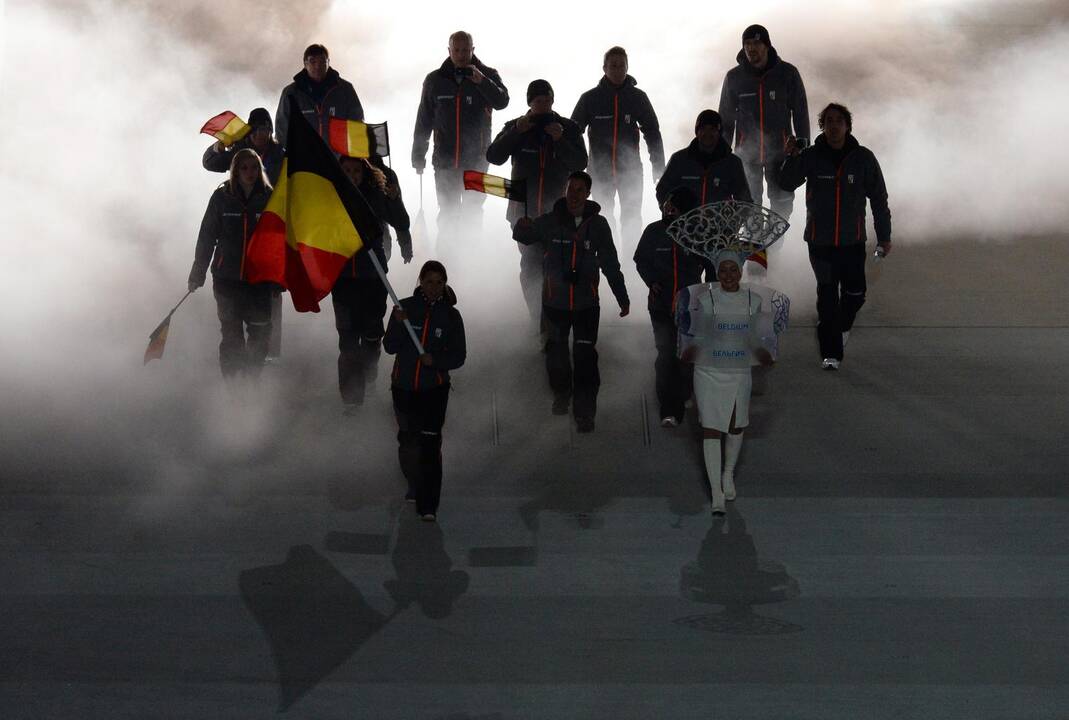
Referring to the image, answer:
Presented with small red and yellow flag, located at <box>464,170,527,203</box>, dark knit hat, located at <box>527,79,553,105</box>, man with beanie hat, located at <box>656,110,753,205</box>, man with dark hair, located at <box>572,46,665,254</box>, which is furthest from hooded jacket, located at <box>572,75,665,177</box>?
man with beanie hat, located at <box>656,110,753,205</box>

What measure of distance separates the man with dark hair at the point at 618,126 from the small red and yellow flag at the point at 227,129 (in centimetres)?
260

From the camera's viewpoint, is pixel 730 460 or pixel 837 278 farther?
pixel 837 278

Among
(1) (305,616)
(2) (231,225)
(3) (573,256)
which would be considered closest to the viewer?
(1) (305,616)

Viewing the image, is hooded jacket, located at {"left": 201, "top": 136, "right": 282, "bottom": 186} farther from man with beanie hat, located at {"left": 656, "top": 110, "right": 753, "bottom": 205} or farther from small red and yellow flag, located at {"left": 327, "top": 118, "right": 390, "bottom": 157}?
man with beanie hat, located at {"left": 656, "top": 110, "right": 753, "bottom": 205}

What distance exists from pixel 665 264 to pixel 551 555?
9.75 feet

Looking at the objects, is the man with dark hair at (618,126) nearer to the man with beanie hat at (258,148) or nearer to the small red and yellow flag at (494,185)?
the small red and yellow flag at (494,185)

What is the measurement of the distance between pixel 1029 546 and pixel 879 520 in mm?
871

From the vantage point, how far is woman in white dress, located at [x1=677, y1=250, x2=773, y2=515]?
10.8 meters

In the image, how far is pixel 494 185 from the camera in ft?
45.9

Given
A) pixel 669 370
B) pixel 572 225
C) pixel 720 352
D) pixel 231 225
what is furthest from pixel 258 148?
pixel 720 352

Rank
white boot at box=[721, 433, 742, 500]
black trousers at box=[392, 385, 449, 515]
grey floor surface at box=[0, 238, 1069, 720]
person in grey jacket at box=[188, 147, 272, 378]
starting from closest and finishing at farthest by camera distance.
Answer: grey floor surface at box=[0, 238, 1069, 720] → black trousers at box=[392, 385, 449, 515] → white boot at box=[721, 433, 742, 500] → person in grey jacket at box=[188, 147, 272, 378]

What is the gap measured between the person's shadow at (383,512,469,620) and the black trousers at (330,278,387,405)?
2.34 m

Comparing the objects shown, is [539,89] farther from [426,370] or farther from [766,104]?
[426,370]

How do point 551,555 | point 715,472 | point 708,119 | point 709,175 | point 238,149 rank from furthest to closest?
point 238,149 < point 709,175 < point 708,119 < point 715,472 < point 551,555
